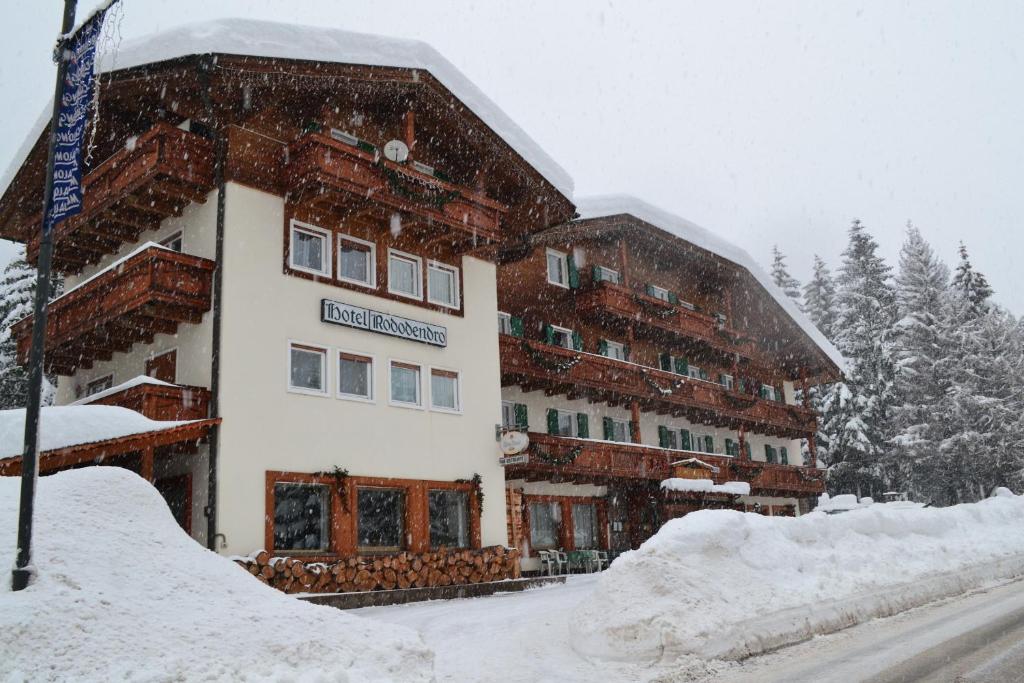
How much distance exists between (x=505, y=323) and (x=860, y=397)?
31771 mm

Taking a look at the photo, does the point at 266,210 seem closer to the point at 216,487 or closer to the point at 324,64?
the point at 324,64

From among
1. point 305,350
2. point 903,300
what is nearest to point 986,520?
point 305,350

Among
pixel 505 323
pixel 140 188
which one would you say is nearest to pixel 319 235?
pixel 140 188

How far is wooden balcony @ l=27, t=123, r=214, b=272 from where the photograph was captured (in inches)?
750

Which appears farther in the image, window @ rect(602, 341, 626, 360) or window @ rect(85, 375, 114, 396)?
window @ rect(602, 341, 626, 360)

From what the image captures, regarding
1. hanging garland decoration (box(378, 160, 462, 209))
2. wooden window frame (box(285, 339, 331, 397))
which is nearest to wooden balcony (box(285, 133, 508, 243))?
hanging garland decoration (box(378, 160, 462, 209))

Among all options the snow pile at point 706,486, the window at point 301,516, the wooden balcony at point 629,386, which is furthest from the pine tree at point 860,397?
the window at point 301,516

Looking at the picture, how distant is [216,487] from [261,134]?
8.22 meters

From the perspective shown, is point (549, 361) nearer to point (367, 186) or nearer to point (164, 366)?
point (367, 186)

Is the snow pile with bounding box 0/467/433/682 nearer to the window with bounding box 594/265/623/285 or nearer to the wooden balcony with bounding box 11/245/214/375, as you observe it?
the wooden balcony with bounding box 11/245/214/375

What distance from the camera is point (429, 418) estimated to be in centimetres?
2230

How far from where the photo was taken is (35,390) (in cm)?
803

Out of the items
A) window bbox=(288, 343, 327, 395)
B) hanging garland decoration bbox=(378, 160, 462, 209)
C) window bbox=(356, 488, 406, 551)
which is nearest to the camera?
window bbox=(288, 343, 327, 395)

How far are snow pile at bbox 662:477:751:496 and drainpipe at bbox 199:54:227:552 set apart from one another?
15.6 metres
